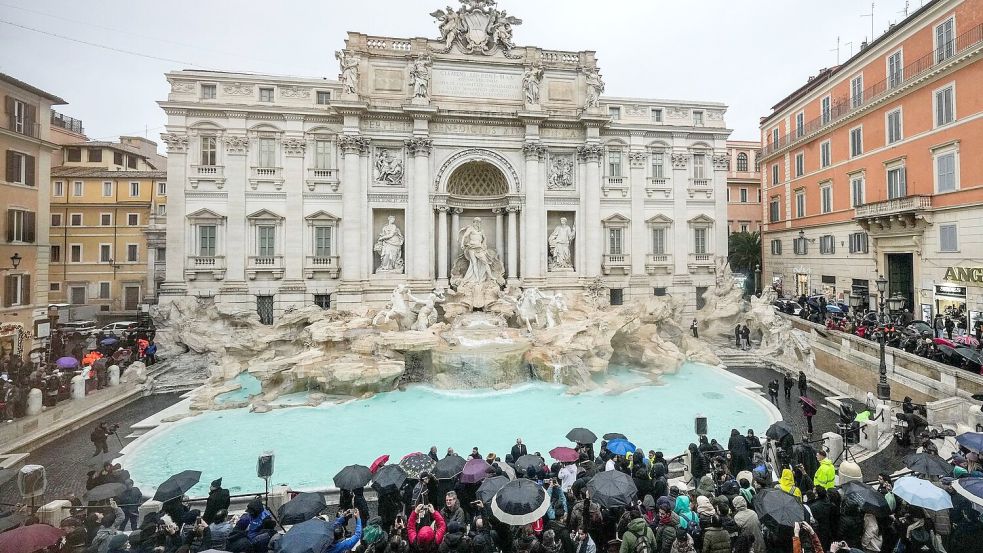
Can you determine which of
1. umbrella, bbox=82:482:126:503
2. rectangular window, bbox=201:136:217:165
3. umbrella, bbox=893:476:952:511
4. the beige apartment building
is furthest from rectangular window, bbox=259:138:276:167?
umbrella, bbox=893:476:952:511

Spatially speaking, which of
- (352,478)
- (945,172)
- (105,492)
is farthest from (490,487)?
(945,172)

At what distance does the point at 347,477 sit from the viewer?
7090 mm

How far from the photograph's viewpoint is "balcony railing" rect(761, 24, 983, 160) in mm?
17703

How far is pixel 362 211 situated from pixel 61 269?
52.6 ft

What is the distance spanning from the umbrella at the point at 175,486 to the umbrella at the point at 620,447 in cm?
719

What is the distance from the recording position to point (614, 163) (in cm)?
2639

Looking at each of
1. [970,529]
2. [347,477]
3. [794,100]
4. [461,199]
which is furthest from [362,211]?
[794,100]

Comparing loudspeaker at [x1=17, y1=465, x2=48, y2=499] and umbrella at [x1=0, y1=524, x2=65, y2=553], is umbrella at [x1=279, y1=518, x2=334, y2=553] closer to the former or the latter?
umbrella at [x1=0, y1=524, x2=65, y2=553]

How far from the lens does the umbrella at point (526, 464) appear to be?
7.64 m

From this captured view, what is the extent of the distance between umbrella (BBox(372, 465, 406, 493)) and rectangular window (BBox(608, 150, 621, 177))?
22.9 metres

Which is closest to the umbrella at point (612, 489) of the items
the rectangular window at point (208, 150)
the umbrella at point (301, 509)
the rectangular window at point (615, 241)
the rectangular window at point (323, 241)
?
the umbrella at point (301, 509)

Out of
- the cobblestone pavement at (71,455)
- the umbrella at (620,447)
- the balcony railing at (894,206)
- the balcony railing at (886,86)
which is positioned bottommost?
the cobblestone pavement at (71,455)

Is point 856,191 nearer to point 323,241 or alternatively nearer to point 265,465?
point 323,241

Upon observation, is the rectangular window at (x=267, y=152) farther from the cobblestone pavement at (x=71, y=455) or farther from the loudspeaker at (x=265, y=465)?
the loudspeaker at (x=265, y=465)
